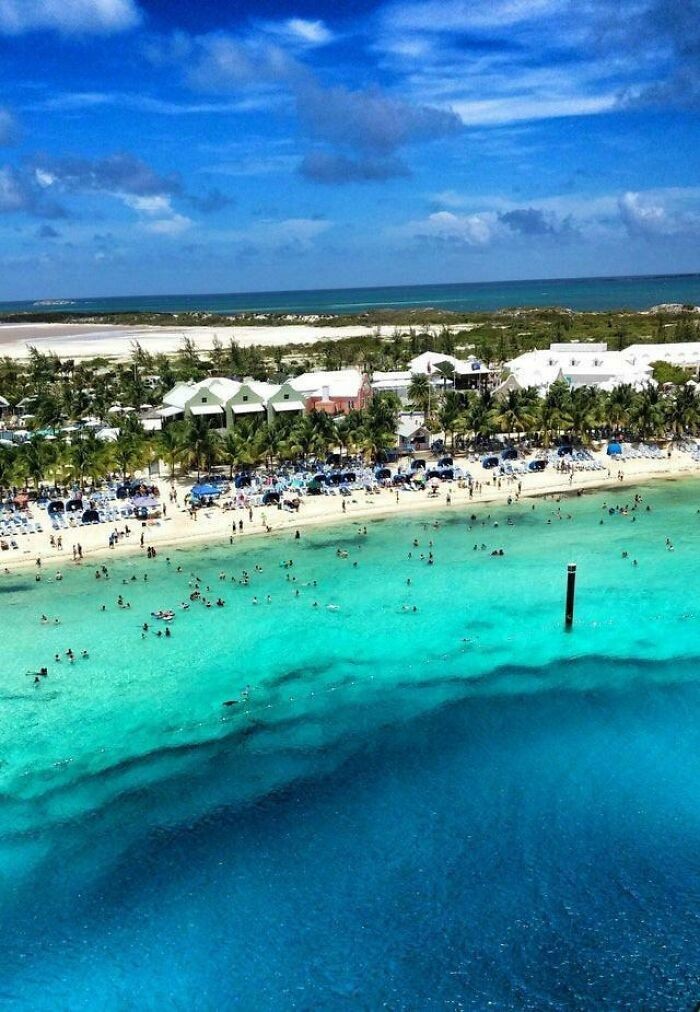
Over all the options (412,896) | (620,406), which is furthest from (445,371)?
(412,896)

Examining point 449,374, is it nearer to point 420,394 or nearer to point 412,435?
point 420,394

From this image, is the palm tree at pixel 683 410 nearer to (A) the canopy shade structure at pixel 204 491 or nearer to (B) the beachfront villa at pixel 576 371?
(B) the beachfront villa at pixel 576 371

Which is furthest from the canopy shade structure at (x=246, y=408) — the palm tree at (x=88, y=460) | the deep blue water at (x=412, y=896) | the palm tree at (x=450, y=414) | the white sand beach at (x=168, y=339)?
the white sand beach at (x=168, y=339)

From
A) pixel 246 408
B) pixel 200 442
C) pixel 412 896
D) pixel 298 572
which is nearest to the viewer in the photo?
pixel 412 896

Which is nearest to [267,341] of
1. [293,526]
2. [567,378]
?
[567,378]

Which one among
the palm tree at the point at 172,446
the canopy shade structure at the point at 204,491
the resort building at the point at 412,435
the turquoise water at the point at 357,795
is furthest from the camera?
the resort building at the point at 412,435
